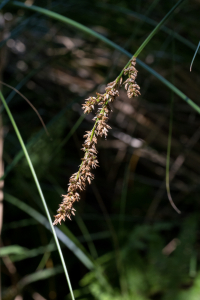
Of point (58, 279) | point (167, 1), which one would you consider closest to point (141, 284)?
point (58, 279)

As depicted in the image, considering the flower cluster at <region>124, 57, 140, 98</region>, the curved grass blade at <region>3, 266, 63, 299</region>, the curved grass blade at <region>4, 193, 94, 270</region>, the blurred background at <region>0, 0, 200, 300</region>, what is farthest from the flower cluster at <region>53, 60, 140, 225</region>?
the curved grass blade at <region>3, 266, 63, 299</region>

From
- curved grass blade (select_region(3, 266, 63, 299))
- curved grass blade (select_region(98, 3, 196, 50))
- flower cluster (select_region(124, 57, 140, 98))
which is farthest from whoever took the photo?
curved grass blade (select_region(3, 266, 63, 299))

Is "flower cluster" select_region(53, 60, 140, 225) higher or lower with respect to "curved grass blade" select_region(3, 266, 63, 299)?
higher

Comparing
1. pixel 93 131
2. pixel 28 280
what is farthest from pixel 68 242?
pixel 93 131

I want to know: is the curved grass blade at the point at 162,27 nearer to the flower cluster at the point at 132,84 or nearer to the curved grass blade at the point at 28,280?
the flower cluster at the point at 132,84

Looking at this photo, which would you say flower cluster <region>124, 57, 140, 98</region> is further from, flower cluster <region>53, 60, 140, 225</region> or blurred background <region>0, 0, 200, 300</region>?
blurred background <region>0, 0, 200, 300</region>

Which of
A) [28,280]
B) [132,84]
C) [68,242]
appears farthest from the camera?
[28,280]

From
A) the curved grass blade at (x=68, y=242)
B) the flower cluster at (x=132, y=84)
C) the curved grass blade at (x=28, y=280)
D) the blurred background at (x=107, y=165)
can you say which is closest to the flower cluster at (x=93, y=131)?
the flower cluster at (x=132, y=84)

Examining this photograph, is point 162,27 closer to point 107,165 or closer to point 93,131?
point 93,131
